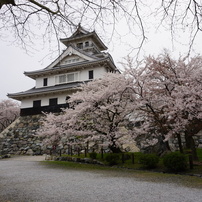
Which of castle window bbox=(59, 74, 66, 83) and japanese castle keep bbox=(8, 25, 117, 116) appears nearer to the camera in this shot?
japanese castle keep bbox=(8, 25, 117, 116)

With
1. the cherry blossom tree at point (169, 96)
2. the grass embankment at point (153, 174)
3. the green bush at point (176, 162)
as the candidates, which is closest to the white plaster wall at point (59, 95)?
the cherry blossom tree at point (169, 96)

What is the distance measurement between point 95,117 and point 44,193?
27.2 feet

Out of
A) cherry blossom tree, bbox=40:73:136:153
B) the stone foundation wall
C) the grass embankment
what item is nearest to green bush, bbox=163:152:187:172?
the grass embankment

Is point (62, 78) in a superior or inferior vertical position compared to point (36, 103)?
superior

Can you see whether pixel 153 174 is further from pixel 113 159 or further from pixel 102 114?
pixel 102 114

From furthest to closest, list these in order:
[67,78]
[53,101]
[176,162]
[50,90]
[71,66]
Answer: [67,78]
[71,66]
[53,101]
[50,90]
[176,162]

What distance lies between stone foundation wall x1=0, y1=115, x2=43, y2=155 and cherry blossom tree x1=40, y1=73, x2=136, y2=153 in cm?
772

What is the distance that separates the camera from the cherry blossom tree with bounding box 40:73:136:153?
12461 millimetres

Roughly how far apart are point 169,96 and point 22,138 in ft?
55.8

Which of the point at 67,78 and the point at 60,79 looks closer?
the point at 67,78

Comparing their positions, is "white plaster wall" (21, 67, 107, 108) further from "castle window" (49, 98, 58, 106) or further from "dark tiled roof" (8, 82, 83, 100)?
"dark tiled roof" (8, 82, 83, 100)

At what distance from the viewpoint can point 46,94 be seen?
23672 mm

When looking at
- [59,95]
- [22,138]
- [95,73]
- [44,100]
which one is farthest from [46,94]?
[95,73]

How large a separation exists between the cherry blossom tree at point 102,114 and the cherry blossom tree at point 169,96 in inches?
36.8
